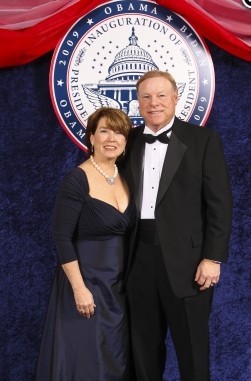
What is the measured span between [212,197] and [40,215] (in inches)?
39.5

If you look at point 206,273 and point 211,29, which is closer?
point 206,273

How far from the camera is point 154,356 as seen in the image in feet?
8.02

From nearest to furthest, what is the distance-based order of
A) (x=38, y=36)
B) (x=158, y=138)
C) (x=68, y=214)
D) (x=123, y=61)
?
1. (x=68, y=214)
2. (x=158, y=138)
3. (x=38, y=36)
4. (x=123, y=61)

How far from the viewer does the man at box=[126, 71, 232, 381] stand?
2291mm

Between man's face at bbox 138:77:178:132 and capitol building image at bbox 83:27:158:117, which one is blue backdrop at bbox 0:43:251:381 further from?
man's face at bbox 138:77:178:132

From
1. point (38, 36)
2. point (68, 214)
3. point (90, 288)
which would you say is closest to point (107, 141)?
point (68, 214)

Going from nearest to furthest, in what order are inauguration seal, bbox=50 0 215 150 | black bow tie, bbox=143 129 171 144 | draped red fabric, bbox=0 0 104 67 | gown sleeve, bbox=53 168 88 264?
gown sleeve, bbox=53 168 88 264, black bow tie, bbox=143 129 171 144, draped red fabric, bbox=0 0 104 67, inauguration seal, bbox=50 0 215 150

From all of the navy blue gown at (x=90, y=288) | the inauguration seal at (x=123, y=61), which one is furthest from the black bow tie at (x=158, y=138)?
the inauguration seal at (x=123, y=61)

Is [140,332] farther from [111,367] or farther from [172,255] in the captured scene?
[172,255]

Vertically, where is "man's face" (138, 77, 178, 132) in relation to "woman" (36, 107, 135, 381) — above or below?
above

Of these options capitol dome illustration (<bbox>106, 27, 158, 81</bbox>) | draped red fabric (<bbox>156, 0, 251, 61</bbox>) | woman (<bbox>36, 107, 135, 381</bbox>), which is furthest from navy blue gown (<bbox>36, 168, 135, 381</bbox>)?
draped red fabric (<bbox>156, 0, 251, 61</bbox>)

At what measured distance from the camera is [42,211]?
9.60 feet

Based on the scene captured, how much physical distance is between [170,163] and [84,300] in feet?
2.06

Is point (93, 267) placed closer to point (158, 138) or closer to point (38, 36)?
point (158, 138)
